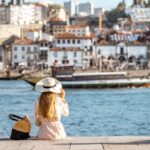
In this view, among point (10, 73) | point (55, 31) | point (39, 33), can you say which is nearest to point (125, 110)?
point (10, 73)

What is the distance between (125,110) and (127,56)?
207 ft

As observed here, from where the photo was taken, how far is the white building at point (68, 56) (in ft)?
A: 289

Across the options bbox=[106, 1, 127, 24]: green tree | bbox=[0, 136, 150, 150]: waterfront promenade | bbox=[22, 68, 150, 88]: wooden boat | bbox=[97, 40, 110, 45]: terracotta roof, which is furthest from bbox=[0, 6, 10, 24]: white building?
bbox=[0, 136, 150, 150]: waterfront promenade

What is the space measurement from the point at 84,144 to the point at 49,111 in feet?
2.49

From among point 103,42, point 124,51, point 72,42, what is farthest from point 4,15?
point 72,42

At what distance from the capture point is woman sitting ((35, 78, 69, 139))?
10.6 metres

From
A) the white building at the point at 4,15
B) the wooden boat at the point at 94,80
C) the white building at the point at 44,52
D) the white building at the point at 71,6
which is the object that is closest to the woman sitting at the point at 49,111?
the wooden boat at the point at 94,80

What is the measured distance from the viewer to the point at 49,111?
10594mm

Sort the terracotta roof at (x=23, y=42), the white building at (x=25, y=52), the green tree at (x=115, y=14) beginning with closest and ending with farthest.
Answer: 1. the white building at (x=25, y=52)
2. the terracotta roof at (x=23, y=42)
3. the green tree at (x=115, y=14)

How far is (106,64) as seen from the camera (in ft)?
288

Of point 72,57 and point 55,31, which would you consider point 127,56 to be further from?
point 55,31

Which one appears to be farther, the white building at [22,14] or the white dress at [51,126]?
the white building at [22,14]

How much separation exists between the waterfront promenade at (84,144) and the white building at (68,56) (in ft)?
251

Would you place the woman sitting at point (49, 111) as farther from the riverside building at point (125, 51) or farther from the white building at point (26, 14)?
the white building at point (26, 14)
